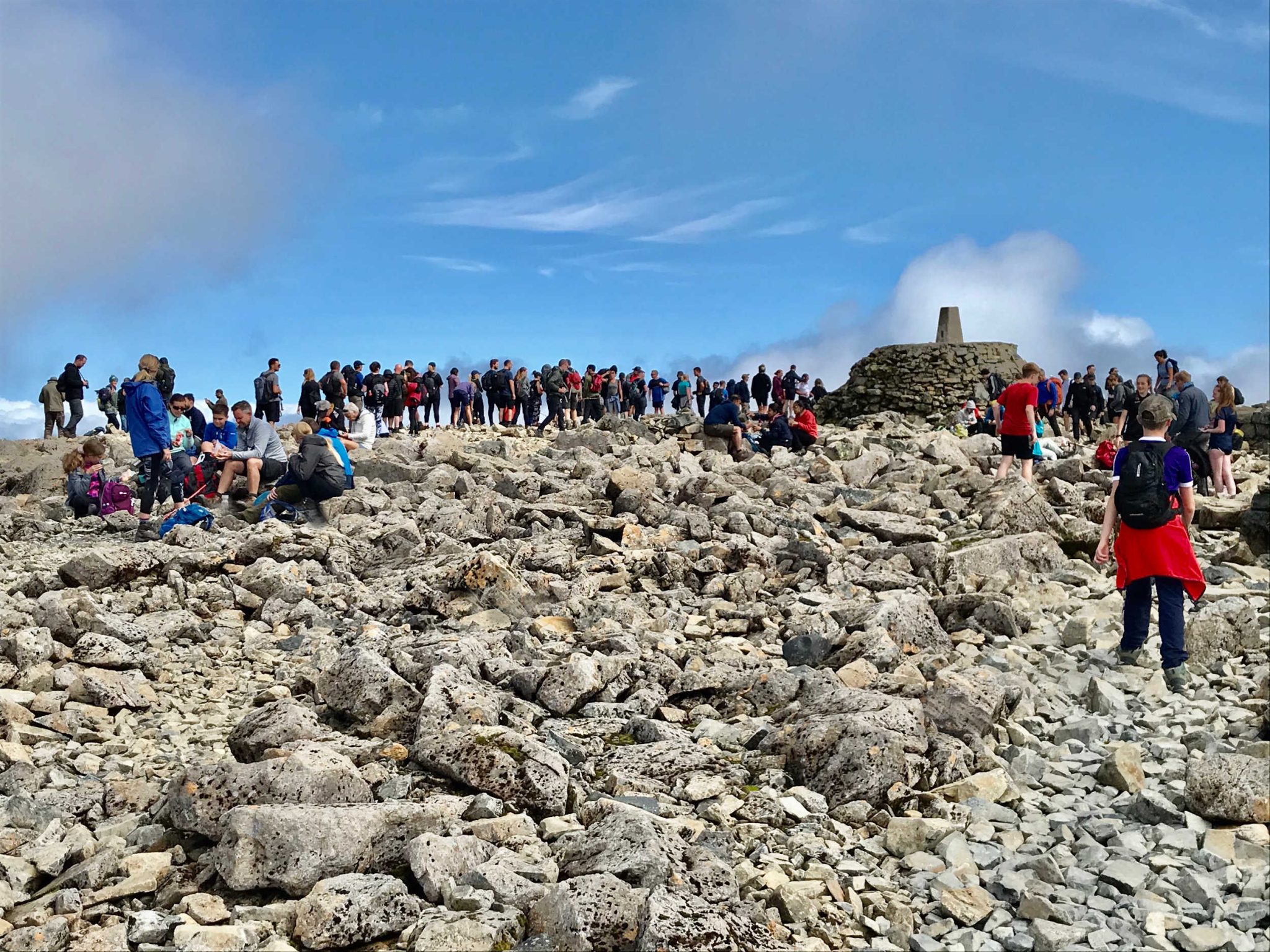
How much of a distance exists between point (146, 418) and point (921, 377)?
31.1 m

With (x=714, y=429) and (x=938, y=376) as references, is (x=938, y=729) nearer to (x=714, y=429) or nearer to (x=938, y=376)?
(x=714, y=429)

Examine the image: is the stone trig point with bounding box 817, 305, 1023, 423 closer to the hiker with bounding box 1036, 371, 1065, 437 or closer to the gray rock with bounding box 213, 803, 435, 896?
the hiker with bounding box 1036, 371, 1065, 437

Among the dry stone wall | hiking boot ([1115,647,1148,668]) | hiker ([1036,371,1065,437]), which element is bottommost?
hiking boot ([1115,647,1148,668])

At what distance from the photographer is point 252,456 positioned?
1557 cm

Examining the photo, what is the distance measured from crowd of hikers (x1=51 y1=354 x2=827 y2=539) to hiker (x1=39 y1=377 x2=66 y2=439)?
1.4 inches

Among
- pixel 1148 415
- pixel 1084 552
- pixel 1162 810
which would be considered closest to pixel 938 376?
pixel 1084 552

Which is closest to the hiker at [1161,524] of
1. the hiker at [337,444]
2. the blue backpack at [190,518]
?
the hiker at [337,444]

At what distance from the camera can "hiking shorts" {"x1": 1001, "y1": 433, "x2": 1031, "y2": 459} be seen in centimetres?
1546

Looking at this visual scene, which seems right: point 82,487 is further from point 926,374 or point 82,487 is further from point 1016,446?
point 926,374

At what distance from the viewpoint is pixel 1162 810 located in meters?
6.28

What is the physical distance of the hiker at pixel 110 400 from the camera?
3238 cm

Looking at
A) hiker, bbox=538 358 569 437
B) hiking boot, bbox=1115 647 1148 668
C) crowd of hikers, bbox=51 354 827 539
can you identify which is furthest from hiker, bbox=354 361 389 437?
hiking boot, bbox=1115 647 1148 668

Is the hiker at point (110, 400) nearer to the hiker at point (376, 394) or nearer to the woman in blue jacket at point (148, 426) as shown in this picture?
the hiker at point (376, 394)

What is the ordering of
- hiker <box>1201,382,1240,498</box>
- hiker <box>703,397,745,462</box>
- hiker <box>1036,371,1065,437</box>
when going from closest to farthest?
hiker <box>1201,382,1240,498</box> → hiker <box>703,397,745,462</box> → hiker <box>1036,371,1065,437</box>
